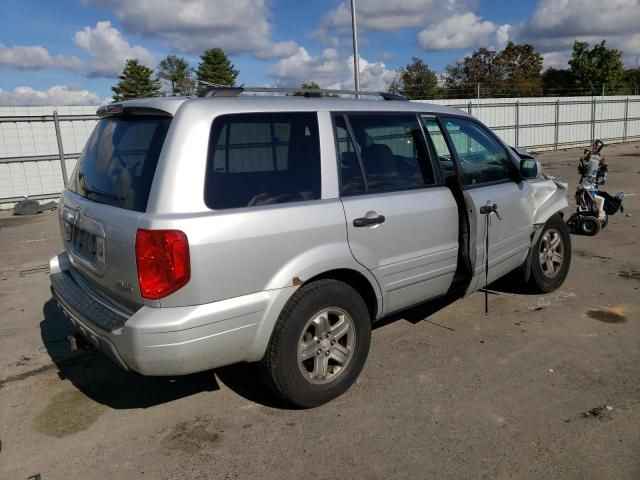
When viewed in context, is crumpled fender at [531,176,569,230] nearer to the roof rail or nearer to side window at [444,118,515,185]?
side window at [444,118,515,185]

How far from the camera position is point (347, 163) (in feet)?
10.9

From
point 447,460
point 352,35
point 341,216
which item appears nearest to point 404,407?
point 447,460

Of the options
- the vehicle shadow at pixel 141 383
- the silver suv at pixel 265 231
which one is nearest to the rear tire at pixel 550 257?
the silver suv at pixel 265 231

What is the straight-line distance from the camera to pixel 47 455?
292 cm

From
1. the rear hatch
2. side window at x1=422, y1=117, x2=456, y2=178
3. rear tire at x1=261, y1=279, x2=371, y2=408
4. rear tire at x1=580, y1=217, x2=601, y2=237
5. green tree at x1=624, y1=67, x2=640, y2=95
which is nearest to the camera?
the rear hatch

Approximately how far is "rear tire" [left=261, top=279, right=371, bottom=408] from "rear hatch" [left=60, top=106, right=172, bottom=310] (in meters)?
0.82

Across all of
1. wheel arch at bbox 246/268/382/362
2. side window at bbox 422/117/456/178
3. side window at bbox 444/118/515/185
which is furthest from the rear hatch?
side window at bbox 444/118/515/185

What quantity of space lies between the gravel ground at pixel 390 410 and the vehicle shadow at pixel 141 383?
1cm

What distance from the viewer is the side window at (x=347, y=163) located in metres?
3.27

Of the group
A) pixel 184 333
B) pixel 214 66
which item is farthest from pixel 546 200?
pixel 214 66

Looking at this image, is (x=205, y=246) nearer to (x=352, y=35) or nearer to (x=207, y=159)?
(x=207, y=159)

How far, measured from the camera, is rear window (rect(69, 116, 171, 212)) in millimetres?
2783

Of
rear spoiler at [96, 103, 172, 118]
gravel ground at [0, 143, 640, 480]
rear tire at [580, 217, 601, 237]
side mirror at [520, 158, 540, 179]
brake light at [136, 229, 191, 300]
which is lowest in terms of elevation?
gravel ground at [0, 143, 640, 480]

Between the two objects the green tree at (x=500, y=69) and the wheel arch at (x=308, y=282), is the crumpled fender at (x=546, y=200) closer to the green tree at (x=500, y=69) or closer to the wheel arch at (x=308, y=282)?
the wheel arch at (x=308, y=282)
